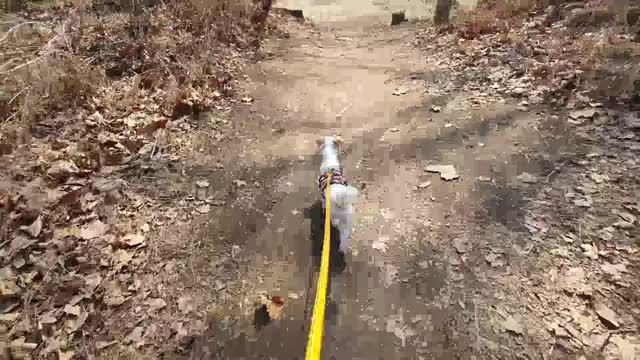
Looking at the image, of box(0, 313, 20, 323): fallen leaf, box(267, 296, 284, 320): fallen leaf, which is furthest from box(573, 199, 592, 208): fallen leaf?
box(0, 313, 20, 323): fallen leaf

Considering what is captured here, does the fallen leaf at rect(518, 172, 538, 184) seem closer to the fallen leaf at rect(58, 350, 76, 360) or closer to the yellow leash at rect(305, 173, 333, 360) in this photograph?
the yellow leash at rect(305, 173, 333, 360)

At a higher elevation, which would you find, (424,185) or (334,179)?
(334,179)

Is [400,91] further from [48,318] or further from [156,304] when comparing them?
[48,318]

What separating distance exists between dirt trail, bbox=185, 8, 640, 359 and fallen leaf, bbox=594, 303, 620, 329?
0.51m

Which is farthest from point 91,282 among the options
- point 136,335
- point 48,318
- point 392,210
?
point 392,210

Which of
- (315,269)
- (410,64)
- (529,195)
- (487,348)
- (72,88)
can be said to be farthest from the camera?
(410,64)

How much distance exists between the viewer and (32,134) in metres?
3.73

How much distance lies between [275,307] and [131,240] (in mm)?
1367

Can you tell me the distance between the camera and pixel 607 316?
2.57 meters

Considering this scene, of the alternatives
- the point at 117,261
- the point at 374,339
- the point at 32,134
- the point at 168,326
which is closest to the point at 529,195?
the point at 374,339

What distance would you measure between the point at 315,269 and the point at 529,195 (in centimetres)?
A: 211

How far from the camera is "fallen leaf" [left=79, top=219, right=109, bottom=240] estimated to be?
3057mm

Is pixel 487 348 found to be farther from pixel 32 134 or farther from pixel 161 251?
pixel 32 134

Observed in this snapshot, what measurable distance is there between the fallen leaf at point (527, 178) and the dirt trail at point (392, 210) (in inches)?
1.8
